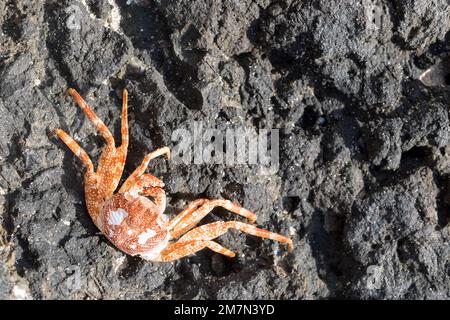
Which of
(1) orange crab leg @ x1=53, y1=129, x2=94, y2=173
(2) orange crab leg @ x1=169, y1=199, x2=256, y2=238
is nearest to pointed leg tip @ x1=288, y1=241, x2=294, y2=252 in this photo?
(2) orange crab leg @ x1=169, y1=199, x2=256, y2=238

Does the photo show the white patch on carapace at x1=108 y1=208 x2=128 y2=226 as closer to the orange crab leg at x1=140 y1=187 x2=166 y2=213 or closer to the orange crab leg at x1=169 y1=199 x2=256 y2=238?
the orange crab leg at x1=140 y1=187 x2=166 y2=213

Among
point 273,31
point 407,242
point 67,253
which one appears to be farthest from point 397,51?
point 67,253

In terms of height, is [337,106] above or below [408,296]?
above

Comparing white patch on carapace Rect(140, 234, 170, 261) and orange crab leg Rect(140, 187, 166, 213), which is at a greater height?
orange crab leg Rect(140, 187, 166, 213)

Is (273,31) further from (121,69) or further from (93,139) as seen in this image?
(93,139)

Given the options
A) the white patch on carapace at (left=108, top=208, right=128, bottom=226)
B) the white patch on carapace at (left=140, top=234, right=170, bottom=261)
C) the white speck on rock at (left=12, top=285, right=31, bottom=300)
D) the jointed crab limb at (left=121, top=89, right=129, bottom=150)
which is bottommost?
the white speck on rock at (left=12, top=285, right=31, bottom=300)

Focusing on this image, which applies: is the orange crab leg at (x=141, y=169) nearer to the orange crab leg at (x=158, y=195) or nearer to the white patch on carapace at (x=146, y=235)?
the orange crab leg at (x=158, y=195)

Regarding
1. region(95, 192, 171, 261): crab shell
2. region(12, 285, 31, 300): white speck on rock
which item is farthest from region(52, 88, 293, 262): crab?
region(12, 285, 31, 300): white speck on rock

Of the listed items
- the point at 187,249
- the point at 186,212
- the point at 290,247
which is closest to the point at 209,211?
the point at 186,212

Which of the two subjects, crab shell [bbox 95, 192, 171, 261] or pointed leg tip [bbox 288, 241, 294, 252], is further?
pointed leg tip [bbox 288, 241, 294, 252]
